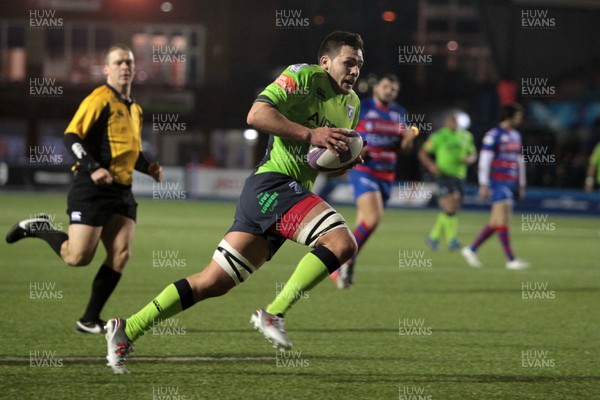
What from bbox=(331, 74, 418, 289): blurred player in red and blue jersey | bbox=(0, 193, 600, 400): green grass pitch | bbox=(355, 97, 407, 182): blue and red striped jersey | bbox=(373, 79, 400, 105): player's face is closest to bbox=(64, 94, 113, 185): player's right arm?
bbox=(0, 193, 600, 400): green grass pitch

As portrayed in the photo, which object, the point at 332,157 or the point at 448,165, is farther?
the point at 448,165

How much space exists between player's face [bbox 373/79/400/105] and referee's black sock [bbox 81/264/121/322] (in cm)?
488

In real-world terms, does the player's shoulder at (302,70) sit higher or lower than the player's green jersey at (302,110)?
higher

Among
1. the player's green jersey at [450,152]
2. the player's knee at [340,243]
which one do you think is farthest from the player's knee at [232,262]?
the player's green jersey at [450,152]

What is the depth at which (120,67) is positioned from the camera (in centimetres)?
743

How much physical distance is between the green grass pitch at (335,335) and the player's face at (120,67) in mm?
1946

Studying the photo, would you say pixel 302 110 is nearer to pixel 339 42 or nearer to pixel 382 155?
pixel 339 42

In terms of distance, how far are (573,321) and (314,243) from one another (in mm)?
3939

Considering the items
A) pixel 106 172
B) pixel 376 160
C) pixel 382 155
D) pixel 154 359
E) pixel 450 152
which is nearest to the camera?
pixel 154 359

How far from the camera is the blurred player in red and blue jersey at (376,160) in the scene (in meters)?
11.1

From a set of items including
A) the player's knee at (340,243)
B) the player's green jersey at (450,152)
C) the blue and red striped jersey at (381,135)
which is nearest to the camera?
the player's knee at (340,243)

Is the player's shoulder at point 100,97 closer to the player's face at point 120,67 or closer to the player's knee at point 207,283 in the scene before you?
the player's face at point 120,67

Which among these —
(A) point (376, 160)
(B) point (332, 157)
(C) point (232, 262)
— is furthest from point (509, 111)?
(C) point (232, 262)

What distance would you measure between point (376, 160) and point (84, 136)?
462cm
